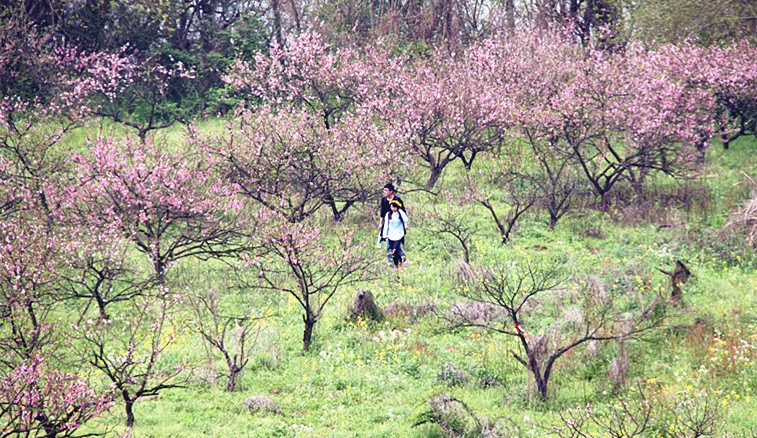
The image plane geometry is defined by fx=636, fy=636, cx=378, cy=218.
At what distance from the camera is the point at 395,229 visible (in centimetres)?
1445

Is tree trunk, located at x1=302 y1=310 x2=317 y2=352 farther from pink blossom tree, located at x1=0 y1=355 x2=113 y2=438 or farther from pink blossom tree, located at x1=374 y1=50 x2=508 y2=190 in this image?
pink blossom tree, located at x1=374 y1=50 x2=508 y2=190

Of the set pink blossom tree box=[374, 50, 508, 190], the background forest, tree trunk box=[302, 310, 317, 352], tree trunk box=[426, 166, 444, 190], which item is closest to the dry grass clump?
the background forest

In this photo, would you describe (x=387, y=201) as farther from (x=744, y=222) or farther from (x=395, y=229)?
(x=744, y=222)

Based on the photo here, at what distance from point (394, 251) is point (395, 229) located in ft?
2.36

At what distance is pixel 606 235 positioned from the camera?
57.3 feet

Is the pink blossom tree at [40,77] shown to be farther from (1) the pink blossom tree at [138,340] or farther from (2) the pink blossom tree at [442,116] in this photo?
(2) the pink blossom tree at [442,116]

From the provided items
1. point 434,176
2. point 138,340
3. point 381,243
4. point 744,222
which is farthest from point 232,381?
point 434,176

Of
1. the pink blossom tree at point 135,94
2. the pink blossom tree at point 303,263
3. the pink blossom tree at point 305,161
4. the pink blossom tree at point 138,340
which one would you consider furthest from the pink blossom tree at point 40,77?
the pink blossom tree at point 303,263

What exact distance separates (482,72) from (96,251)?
62.8 feet

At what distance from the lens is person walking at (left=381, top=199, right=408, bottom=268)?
1416 centimetres

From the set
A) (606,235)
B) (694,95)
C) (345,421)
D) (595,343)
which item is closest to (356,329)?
(345,421)

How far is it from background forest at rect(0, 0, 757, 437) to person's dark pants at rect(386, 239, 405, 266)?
0.91 ft

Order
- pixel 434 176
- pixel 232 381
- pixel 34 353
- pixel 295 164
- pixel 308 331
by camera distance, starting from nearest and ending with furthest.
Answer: pixel 34 353 → pixel 232 381 → pixel 308 331 → pixel 295 164 → pixel 434 176

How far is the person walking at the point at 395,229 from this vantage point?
1416 cm
